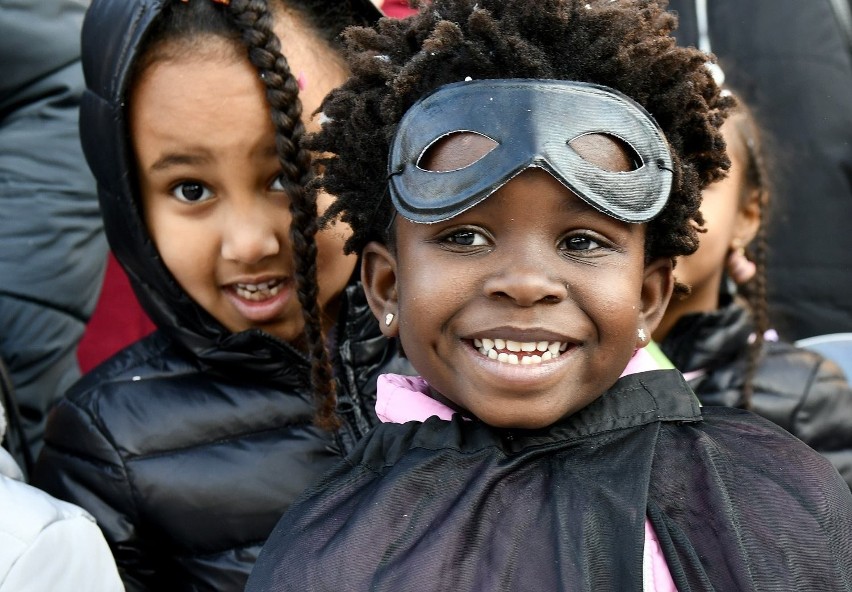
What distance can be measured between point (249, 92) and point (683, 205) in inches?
38.3

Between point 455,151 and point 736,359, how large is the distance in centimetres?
146

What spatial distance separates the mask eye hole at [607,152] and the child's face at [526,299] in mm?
13

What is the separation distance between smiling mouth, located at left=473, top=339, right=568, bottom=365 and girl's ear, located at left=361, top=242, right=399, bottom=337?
0.83ft

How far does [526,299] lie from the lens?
1.82 meters

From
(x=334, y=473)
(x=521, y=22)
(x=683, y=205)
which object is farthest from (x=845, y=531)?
(x=521, y=22)

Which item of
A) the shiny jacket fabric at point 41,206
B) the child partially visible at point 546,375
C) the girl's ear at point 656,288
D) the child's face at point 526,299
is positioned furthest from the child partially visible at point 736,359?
the shiny jacket fabric at point 41,206

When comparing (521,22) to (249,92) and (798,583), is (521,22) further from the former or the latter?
(798,583)

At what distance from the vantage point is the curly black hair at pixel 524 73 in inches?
74.7

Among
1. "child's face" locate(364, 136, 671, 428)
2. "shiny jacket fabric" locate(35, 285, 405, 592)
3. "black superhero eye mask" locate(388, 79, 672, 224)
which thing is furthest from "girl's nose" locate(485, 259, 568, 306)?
"shiny jacket fabric" locate(35, 285, 405, 592)

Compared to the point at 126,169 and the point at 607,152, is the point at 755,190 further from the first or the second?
the point at 126,169

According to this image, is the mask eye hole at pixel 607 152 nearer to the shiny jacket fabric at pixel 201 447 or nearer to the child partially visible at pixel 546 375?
the child partially visible at pixel 546 375

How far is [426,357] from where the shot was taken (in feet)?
6.45

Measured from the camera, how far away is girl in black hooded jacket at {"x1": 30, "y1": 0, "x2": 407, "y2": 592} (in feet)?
7.84

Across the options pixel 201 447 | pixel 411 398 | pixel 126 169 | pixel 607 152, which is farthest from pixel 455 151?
pixel 201 447
